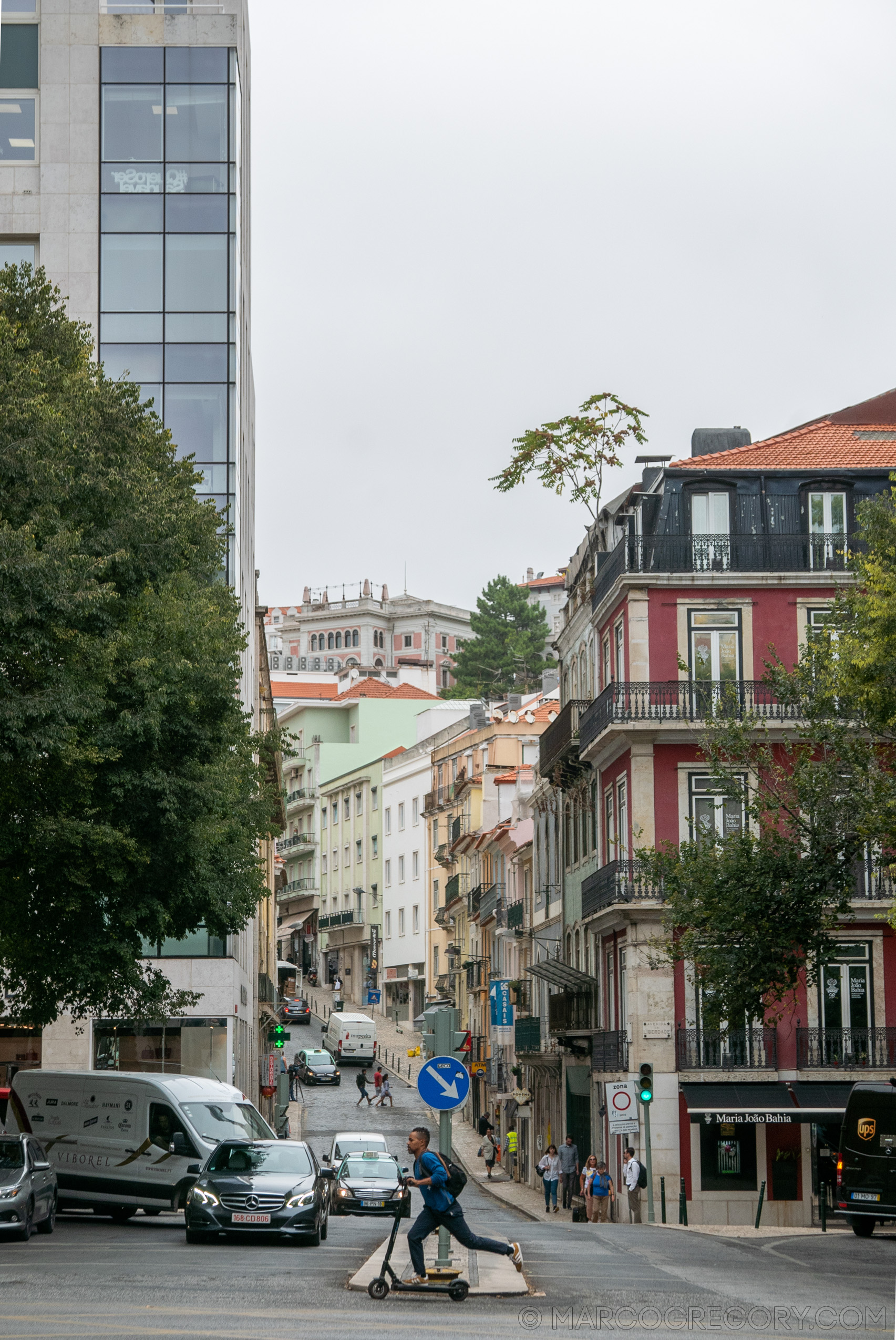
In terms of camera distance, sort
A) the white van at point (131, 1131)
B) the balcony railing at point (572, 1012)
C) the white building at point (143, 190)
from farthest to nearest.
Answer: the white building at point (143, 190)
the balcony railing at point (572, 1012)
the white van at point (131, 1131)

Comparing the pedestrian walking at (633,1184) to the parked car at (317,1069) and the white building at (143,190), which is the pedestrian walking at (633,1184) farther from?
the parked car at (317,1069)

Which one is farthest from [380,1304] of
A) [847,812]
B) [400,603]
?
[400,603]

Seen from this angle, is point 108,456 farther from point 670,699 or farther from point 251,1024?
point 251,1024

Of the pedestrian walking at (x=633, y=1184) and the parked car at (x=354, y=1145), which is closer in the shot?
the pedestrian walking at (x=633, y=1184)

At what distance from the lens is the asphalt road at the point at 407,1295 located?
45.9ft

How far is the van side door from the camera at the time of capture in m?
27.0

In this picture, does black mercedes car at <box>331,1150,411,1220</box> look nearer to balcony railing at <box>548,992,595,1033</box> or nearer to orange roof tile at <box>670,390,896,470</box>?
balcony railing at <box>548,992,595,1033</box>

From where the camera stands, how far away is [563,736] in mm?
47875

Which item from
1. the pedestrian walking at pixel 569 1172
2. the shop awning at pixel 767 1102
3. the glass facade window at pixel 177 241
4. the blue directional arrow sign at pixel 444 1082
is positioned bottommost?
the pedestrian walking at pixel 569 1172

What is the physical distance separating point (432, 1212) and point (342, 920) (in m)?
104

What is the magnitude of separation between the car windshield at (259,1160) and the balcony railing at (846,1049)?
17841 mm

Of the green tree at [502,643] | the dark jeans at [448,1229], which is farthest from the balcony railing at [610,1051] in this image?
the green tree at [502,643]

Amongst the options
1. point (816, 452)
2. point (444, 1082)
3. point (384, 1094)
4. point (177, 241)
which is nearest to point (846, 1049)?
point (816, 452)

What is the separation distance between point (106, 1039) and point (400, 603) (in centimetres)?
14348
